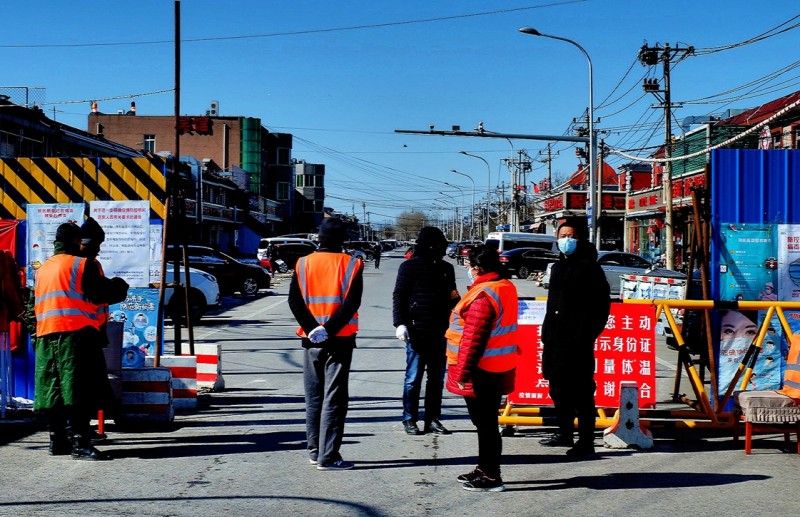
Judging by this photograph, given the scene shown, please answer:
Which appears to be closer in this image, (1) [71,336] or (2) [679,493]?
(2) [679,493]

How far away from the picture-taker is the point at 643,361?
894cm

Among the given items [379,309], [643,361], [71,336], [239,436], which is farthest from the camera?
[379,309]

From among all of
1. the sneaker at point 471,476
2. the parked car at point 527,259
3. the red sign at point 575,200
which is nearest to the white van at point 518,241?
the parked car at point 527,259

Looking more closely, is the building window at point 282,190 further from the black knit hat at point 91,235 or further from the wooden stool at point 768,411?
the wooden stool at point 768,411

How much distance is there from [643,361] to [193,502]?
4686mm

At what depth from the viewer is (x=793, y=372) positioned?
821cm

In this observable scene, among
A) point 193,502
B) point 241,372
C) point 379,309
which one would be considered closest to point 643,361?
point 193,502

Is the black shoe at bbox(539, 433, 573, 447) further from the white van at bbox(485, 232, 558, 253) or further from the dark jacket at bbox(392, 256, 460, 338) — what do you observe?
the white van at bbox(485, 232, 558, 253)

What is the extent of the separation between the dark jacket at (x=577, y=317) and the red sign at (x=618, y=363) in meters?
1.35

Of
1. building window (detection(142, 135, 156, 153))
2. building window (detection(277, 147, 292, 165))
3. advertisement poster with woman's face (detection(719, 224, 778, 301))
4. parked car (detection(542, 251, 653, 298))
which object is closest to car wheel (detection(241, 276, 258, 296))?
parked car (detection(542, 251, 653, 298))

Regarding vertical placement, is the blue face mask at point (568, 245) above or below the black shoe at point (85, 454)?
above

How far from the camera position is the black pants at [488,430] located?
21.0 feet

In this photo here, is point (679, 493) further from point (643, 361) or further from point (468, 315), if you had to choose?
point (643, 361)

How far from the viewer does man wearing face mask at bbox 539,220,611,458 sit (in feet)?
24.8
